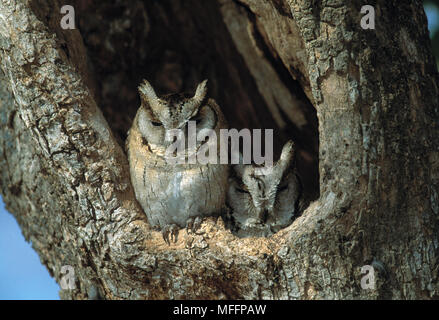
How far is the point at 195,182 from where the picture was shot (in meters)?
2.79

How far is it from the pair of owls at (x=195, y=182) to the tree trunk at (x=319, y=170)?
0.09m

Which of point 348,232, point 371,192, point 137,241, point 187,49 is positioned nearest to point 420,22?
point 371,192

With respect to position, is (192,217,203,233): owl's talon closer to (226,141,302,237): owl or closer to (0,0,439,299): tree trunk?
(0,0,439,299): tree trunk

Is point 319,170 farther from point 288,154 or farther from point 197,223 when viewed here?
point 197,223

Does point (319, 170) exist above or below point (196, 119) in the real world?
below

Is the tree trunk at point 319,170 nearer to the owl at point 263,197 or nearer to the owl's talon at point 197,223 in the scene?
the owl's talon at point 197,223

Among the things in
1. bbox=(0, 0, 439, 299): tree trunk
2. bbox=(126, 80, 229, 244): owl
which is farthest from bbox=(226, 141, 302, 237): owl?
bbox=(0, 0, 439, 299): tree trunk

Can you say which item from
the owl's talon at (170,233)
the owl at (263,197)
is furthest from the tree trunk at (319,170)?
the owl at (263,197)

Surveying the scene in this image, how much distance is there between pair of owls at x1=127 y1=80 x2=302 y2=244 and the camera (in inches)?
110

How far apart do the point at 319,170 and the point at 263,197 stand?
354 mm

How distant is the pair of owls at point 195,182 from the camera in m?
2.79

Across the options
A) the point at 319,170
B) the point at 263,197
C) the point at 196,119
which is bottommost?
the point at 263,197

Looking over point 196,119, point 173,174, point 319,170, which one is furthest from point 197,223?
point 319,170

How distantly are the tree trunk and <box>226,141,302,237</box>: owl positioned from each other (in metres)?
0.31
